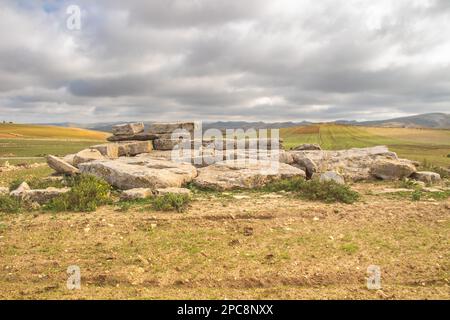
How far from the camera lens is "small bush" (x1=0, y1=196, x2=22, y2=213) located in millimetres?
11875

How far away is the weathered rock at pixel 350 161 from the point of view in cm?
1769

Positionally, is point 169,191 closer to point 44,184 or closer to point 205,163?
point 205,163

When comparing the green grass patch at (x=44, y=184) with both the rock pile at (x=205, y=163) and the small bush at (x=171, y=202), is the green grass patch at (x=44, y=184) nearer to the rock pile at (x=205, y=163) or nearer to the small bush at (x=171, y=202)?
the rock pile at (x=205, y=163)

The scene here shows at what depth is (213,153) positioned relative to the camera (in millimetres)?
19922

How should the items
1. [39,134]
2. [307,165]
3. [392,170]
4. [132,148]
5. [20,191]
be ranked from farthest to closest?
[39,134] < [132,148] < [307,165] < [392,170] < [20,191]

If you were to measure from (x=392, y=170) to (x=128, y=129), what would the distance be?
15.2 metres

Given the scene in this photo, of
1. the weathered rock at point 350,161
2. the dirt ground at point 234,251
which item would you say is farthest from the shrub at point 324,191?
the weathered rock at point 350,161

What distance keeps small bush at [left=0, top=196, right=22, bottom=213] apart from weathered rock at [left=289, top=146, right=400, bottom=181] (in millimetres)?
12696

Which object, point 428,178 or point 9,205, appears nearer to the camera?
point 9,205

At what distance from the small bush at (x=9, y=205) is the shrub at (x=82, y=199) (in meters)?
0.87

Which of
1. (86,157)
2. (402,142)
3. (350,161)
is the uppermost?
(402,142)

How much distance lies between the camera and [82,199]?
12.2 meters

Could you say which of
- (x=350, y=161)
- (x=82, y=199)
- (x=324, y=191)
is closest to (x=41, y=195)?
(x=82, y=199)
